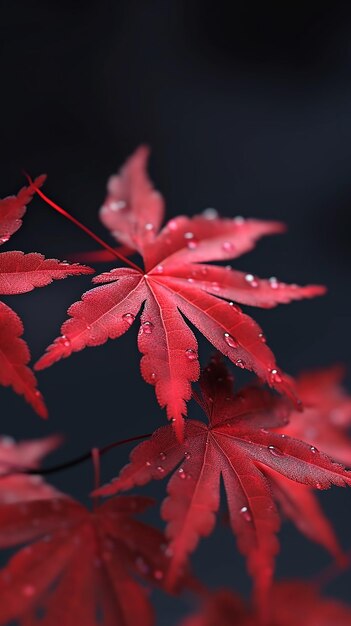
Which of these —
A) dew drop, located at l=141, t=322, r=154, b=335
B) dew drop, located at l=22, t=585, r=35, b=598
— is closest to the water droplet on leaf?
dew drop, located at l=141, t=322, r=154, b=335

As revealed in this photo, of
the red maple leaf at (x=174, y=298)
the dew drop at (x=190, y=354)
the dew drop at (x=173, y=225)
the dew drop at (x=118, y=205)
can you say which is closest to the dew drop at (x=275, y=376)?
the red maple leaf at (x=174, y=298)

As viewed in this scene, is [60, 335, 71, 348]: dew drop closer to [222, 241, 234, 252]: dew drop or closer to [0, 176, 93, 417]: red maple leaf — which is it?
[0, 176, 93, 417]: red maple leaf

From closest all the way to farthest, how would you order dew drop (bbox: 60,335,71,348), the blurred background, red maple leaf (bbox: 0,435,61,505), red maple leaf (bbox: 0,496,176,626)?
red maple leaf (bbox: 0,496,176,626) → dew drop (bbox: 60,335,71,348) → red maple leaf (bbox: 0,435,61,505) → the blurred background

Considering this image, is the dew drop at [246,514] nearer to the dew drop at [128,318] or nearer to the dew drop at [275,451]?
the dew drop at [275,451]

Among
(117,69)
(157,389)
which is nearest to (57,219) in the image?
(117,69)

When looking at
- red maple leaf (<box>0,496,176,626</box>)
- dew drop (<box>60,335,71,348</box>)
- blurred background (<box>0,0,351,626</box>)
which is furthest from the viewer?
blurred background (<box>0,0,351,626</box>)

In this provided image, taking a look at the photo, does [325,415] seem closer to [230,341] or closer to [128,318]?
[230,341]
